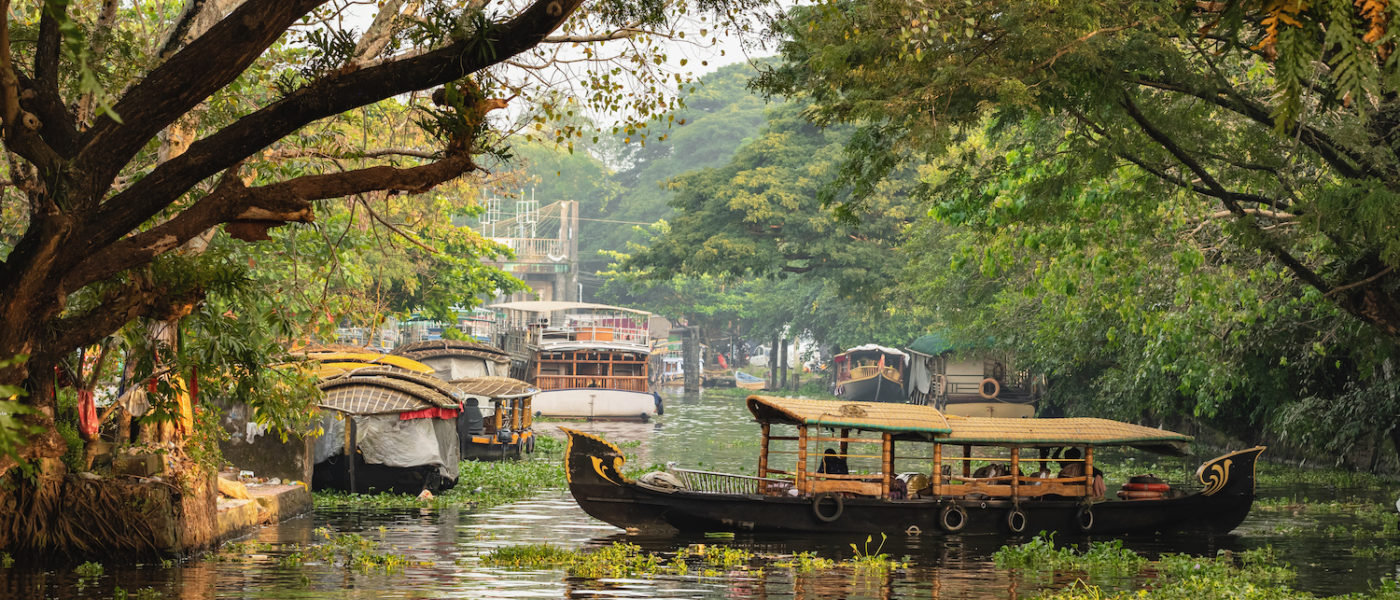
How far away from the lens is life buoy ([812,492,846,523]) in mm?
17125

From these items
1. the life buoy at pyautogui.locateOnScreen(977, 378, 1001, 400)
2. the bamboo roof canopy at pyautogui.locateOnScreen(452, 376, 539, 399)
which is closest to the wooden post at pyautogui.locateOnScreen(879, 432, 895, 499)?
the bamboo roof canopy at pyautogui.locateOnScreen(452, 376, 539, 399)

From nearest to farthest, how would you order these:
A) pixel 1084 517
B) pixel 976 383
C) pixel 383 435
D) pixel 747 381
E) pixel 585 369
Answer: pixel 1084 517
pixel 383 435
pixel 976 383
pixel 585 369
pixel 747 381

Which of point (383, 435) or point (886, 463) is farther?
point (383, 435)

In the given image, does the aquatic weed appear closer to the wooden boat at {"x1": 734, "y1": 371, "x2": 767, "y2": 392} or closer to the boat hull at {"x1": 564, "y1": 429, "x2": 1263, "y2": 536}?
the boat hull at {"x1": 564, "y1": 429, "x2": 1263, "y2": 536}

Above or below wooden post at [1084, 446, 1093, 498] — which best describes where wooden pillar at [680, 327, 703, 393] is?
above

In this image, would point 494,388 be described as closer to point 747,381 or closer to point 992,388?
point 992,388

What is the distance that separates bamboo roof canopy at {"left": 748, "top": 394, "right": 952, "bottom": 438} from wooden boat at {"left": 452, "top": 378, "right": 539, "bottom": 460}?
11.7 metres

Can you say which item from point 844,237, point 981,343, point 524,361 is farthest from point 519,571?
point 524,361

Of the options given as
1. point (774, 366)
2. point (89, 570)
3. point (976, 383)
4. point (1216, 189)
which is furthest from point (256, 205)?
point (774, 366)

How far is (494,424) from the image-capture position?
29.5 meters

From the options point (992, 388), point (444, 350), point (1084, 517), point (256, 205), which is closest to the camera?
point (256, 205)

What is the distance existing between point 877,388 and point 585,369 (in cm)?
1546

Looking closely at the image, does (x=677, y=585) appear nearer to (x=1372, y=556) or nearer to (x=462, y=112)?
(x=462, y=112)

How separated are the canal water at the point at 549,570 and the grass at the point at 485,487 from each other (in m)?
0.73
